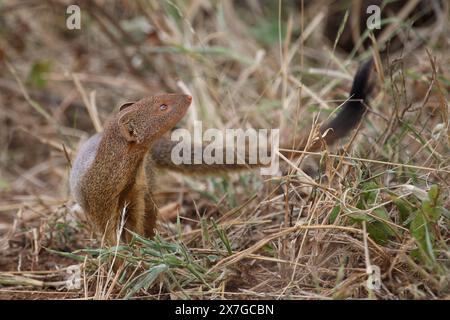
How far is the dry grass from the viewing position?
6.19 feet

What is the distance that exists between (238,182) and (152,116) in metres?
Result: 0.67

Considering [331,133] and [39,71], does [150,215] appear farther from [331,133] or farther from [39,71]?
[39,71]

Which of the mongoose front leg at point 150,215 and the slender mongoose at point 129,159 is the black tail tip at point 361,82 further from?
the mongoose front leg at point 150,215

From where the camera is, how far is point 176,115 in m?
2.25

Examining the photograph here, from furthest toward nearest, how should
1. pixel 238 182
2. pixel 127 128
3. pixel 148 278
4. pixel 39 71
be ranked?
1. pixel 39 71
2. pixel 238 182
3. pixel 127 128
4. pixel 148 278

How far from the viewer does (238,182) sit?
2.76 metres

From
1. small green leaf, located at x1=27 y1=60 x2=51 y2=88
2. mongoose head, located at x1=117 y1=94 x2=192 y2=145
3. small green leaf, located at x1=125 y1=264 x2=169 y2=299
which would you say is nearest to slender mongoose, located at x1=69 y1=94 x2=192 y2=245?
mongoose head, located at x1=117 y1=94 x2=192 y2=145

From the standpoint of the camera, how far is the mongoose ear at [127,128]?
86.1 inches

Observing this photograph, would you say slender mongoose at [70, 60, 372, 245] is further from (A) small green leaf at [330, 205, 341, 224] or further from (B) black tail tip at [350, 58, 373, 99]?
(A) small green leaf at [330, 205, 341, 224]

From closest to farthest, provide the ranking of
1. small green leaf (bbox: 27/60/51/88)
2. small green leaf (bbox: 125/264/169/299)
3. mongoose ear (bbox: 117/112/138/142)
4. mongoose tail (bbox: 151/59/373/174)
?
small green leaf (bbox: 125/264/169/299) < mongoose ear (bbox: 117/112/138/142) < mongoose tail (bbox: 151/59/373/174) < small green leaf (bbox: 27/60/51/88)

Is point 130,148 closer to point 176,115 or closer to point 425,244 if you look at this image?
point 176,115

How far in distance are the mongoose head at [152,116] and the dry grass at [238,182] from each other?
1.08ft

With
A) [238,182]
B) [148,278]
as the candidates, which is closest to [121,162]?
[148,278]

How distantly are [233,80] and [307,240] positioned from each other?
2.01 metres
